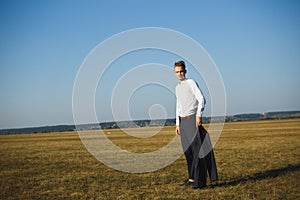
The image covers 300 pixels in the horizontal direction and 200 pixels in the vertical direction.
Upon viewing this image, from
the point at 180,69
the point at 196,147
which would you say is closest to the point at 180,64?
the point at 180,69

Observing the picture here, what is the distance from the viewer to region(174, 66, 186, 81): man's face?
7352mm

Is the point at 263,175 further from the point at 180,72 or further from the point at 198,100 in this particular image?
the point at 180,72

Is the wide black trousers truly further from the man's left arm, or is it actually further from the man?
the man's left arm

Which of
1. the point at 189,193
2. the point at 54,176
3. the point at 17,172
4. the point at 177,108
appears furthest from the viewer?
the point at 17,172

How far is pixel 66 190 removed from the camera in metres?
8.20

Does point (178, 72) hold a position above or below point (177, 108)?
above

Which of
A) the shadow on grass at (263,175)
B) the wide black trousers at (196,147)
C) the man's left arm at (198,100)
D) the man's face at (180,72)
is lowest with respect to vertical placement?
the shadow on grass at (263,175)

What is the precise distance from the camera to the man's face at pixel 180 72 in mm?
7352

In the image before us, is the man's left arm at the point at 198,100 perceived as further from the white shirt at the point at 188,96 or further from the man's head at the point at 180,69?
the man's head at the point at 180,69

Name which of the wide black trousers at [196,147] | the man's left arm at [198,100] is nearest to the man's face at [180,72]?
the man's left arm at [198,100]

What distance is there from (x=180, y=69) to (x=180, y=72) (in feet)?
0.22

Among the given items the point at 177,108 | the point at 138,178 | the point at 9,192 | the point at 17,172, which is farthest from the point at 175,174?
the point at 17,172

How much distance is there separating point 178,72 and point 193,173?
7.88 ft

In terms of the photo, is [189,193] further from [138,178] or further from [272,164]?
[272,164]
